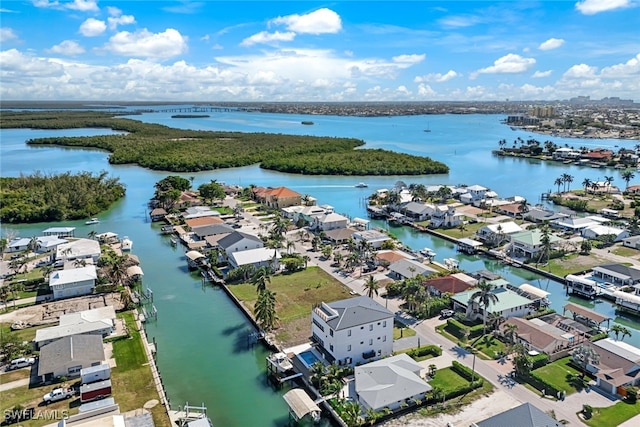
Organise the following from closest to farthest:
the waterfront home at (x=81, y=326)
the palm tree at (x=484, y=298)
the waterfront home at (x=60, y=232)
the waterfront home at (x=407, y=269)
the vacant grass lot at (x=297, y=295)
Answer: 1. the waterfront home at (x=81, y=326)
2. the palm tree at (x=484, y=298)
3. the vacant grass lot at (x=297, y=295)
4. the waterfront home at (x=407, y=269)
5. the waterfront home at (x=60, y=232)

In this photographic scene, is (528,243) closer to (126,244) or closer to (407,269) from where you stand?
(407,269)

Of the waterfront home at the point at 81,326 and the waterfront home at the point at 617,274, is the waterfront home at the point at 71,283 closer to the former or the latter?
the waterfront home at the point at 81,326

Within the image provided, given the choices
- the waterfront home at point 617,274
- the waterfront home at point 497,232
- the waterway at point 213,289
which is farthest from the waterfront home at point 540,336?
the waterfront home at point 497,232

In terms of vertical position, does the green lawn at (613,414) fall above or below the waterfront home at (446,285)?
below

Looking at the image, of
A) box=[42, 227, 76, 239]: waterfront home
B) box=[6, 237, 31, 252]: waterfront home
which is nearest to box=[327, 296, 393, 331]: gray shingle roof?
box=[6, 237, 31, 252]: waterfront home

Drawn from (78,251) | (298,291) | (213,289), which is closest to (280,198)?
(213,289)

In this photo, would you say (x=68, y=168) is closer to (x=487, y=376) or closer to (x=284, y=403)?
(x=284, y=403)

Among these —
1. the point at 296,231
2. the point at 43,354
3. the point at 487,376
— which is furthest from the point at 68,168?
the point at 487,376
